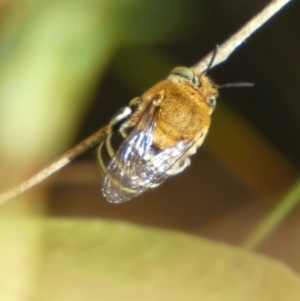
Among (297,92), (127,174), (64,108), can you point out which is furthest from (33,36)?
(297,92)

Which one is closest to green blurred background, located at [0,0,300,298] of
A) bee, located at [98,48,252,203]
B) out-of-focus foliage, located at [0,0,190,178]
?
out-of-focus foliage, located at [0,0,190,178]

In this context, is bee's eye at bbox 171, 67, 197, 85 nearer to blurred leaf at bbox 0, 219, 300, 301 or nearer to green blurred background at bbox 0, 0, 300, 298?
green blurred background at bbox 0, 0, 300, 298

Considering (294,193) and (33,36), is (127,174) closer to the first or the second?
(33,36)

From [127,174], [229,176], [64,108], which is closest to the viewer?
[127,174]

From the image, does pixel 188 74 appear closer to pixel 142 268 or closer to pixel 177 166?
pixel 177 166

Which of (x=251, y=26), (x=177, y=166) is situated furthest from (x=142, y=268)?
(x=251, y=26)

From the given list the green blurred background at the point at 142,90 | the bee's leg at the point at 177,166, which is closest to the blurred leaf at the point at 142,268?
the green blurred background at the point at 142,90
